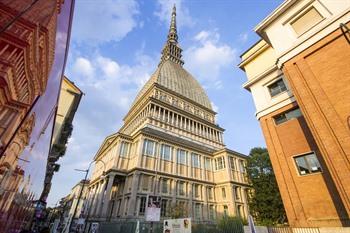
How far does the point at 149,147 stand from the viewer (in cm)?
2958

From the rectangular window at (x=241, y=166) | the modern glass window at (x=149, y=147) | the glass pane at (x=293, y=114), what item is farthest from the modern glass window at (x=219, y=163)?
the glass pane at (x=293, y=114)

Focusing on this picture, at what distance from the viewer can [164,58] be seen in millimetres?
69875

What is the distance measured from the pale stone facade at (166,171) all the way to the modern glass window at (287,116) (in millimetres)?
18829

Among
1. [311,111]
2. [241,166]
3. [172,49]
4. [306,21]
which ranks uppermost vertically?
[172,49]

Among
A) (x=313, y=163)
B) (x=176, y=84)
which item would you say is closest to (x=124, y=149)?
(x=313, y=163)

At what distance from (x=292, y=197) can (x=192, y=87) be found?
4572cm

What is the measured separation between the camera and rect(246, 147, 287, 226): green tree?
2498 cm

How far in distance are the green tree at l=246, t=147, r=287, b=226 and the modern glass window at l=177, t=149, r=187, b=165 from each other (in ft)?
40.9

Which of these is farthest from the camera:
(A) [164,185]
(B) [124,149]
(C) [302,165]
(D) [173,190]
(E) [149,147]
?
(B) [124,149]

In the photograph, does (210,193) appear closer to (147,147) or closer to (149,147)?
(149,147)

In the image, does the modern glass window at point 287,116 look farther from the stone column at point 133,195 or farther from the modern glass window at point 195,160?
the modern glass window at point 195,160

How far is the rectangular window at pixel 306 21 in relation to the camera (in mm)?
13039

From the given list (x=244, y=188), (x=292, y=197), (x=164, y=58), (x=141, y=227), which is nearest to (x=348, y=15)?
(x=292, y=197)

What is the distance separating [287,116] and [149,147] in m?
20.9
